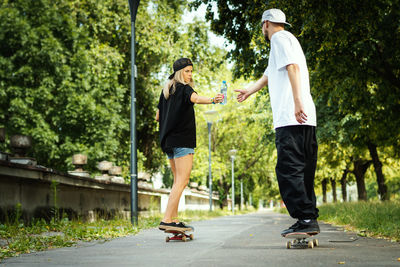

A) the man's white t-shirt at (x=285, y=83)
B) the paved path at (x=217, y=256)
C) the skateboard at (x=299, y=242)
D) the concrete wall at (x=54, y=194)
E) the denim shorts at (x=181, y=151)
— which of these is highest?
the man's white t-shirt at (x=285, y=83)

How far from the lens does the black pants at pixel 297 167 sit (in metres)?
4.57

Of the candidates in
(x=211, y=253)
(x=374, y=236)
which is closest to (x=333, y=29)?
(x=374, y=236)

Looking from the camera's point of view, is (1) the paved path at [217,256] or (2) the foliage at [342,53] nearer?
(1) the paved path at [217,256]

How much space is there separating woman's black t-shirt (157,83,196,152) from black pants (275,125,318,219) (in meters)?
1.51

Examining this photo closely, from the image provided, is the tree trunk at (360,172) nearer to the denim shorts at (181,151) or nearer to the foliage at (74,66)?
the foliage at (74,66)

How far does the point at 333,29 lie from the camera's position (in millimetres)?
8383

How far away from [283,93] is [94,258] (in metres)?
2.35

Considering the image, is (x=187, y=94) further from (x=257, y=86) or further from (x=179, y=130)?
(x=257, y=86)

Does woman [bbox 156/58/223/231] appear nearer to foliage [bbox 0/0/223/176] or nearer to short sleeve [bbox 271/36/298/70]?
short sleeve [bbox 271/36/298/70]

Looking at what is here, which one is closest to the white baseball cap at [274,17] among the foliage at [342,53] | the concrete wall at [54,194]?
the foliage at [342,53]

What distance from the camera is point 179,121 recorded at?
19.6 ft

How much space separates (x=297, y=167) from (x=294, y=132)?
34 centimetres

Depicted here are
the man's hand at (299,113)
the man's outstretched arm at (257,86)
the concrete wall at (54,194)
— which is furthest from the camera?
the concrete wall at (54,194)

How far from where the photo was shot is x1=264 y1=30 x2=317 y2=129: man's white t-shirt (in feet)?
15.4
